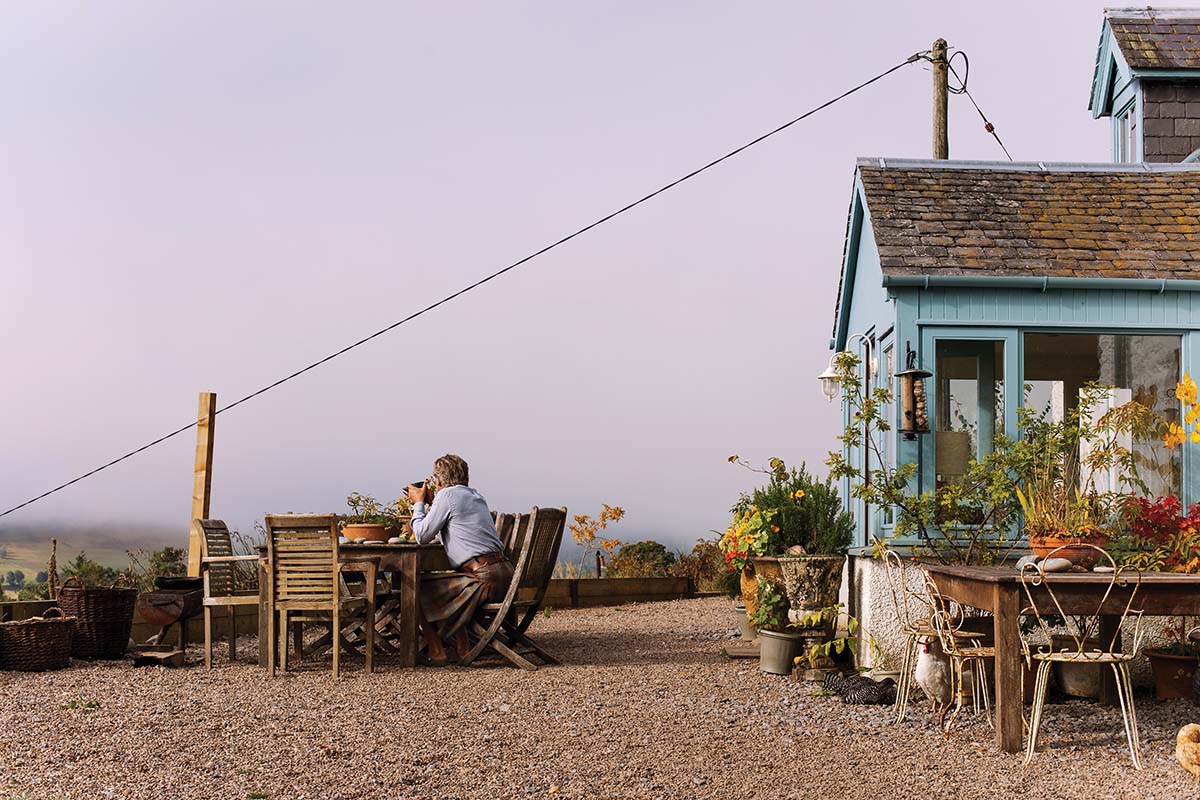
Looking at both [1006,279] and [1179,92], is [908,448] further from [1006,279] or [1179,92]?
[1179,92]

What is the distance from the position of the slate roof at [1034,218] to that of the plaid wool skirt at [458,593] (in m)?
3.84

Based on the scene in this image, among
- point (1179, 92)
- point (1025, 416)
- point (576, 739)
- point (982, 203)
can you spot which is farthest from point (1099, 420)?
point (1179, 92)

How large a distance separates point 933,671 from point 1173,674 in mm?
2032

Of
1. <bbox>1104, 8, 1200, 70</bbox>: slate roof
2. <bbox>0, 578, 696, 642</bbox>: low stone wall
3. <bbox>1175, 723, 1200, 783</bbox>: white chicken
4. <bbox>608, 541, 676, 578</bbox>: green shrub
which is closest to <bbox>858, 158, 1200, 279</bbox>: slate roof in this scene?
<bbox>1175, 723, 1200, 783</bbox>: white chicken

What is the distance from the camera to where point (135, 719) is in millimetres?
6906

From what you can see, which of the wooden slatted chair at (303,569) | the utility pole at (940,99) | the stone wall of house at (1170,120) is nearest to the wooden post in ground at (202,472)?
the wooden slatted chair at (303,569)

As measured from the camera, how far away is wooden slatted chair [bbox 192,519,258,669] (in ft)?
30.2

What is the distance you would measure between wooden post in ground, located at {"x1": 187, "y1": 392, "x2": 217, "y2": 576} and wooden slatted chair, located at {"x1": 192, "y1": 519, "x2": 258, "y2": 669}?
1.26 m

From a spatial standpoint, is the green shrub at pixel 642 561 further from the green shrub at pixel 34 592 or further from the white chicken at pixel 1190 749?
the white chicken at pixel 1190 749

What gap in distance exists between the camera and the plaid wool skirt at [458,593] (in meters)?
9.26

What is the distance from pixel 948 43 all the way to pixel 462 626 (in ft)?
32.6

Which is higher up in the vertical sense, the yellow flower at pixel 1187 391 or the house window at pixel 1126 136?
the house window at pixel 1126 136

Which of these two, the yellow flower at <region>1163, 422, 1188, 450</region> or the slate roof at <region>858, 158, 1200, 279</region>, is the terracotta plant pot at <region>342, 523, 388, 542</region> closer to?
the slate roof at <region>858, 158, 1200, 279</region>

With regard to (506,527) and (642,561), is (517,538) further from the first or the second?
(642,561)
